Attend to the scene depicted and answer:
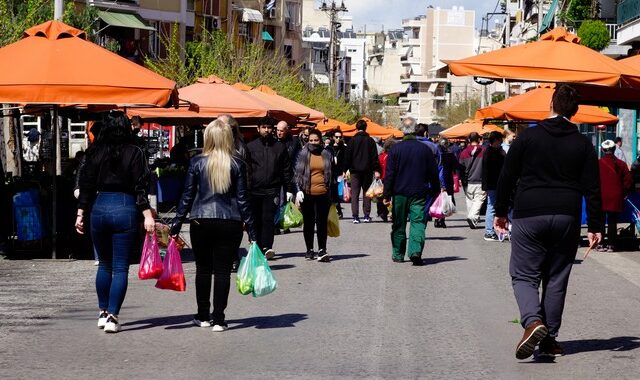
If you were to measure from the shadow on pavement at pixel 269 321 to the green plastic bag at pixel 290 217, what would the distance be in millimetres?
6762

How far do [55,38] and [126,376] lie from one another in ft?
28.4

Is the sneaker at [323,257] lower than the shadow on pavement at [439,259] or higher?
higher

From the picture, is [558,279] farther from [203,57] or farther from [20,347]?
[203,57]

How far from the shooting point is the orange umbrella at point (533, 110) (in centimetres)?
2539

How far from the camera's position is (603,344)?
10.5 m

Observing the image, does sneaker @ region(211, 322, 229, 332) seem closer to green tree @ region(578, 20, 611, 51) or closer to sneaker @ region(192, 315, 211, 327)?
sneaker @ region(192, 315, 211, 327)

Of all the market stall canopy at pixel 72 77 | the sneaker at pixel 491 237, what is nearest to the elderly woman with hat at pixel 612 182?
the sneaker at pixel 491 237

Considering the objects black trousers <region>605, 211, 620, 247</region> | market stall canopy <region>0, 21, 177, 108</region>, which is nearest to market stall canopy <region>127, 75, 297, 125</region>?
market stall canopy <region>0, 21, 177, 108</region>

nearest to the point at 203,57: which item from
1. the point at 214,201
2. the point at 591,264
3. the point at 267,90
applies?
the point at 267,90

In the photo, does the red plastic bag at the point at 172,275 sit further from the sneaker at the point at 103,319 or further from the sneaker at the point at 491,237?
the sneaker at the point at 491,237

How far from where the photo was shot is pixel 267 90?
3356 cm

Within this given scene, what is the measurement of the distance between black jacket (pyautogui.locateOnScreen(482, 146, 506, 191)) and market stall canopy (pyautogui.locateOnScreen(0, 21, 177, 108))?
286 inches

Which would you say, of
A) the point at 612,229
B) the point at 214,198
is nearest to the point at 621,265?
the point at 612,229

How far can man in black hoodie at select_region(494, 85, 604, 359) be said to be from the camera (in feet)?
30.9
